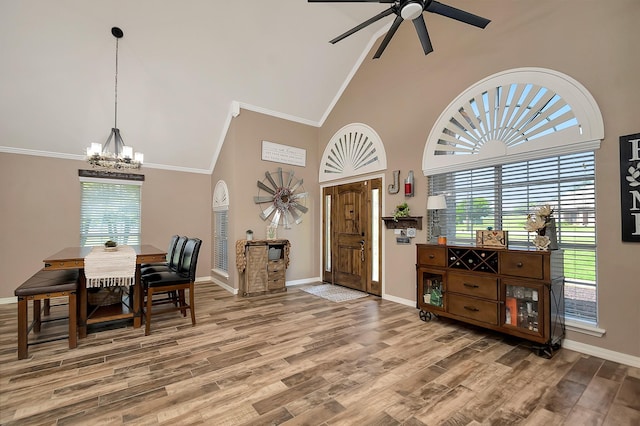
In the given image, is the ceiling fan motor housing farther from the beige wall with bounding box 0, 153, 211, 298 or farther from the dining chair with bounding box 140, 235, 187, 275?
the beige wall with bounding box 0, 153, 211, 298

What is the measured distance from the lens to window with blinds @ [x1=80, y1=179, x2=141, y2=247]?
17.6 ft

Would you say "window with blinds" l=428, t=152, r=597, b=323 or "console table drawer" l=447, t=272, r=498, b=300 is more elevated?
"window with blinds" l=428, t=152, r=597, b=323

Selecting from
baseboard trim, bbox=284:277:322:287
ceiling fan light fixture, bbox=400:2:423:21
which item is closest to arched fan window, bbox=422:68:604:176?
ceiling fan light fixture, bbox=400:2:423:21

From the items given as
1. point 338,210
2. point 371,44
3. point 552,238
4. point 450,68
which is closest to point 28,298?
point 338,210

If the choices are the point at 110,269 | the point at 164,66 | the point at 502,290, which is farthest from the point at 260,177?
the point at 502,290

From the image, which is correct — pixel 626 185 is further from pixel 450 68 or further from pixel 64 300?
pixel 64 300

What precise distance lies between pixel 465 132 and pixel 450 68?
961 mm

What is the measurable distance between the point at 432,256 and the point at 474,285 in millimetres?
598

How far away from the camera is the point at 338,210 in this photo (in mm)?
5852

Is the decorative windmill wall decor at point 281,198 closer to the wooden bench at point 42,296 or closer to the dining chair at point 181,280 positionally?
the dining chair at point 181,280

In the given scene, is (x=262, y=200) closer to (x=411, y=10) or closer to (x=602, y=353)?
(x=411, y=10)

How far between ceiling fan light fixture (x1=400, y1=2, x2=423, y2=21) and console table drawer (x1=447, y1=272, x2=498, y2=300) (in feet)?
9.04

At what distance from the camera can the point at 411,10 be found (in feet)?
8.13

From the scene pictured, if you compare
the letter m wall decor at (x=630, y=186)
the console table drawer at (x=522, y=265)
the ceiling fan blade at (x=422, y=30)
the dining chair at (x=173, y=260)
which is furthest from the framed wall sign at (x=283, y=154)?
the letter m wall decor at (x=630, y=186)
